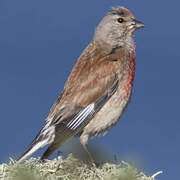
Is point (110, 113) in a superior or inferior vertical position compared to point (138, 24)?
inferior

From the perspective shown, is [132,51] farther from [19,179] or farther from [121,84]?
[19,179]

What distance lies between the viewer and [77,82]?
4992mm

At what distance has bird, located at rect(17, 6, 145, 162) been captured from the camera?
14.8 ft

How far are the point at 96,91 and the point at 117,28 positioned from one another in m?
1.35

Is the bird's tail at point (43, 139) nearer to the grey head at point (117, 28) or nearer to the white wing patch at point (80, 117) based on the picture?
the white wing patch at point (80, 117)

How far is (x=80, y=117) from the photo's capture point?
15.3ft

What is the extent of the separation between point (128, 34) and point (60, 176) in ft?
10.9

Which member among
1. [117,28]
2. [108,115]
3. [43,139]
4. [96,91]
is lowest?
[43,139]

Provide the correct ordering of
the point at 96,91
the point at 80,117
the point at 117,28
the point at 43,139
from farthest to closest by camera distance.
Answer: the point at 117,28 → the point at 96,91 → the point at 80,117 → the point at 43,139

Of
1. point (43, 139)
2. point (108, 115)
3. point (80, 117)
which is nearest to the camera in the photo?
point (43, 139)

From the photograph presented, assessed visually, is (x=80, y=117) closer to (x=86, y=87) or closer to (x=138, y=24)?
(x=86, y=87)

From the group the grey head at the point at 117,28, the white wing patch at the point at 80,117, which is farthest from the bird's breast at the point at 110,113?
the grey head at the point at 117,28

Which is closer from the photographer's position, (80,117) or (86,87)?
(80,117)

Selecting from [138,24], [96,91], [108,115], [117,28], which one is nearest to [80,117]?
[108,115]
